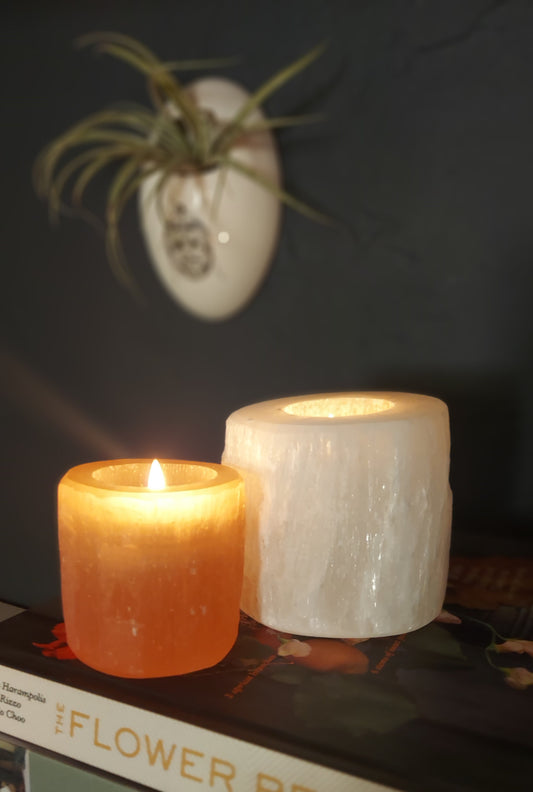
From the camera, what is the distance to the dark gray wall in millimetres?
714

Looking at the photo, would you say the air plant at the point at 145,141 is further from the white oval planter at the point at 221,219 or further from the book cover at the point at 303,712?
the book cover at the point at 303,712

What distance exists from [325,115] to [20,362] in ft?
1.84

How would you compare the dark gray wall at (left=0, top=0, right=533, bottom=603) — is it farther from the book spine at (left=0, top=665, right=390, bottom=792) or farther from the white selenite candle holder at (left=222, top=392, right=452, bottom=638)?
the book spine at (left=0, top=665, right=390, bottom=792)

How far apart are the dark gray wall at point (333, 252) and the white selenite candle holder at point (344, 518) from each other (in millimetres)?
255

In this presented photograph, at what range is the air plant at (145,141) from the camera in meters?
0.79

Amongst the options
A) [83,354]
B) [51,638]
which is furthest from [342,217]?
[51,638]

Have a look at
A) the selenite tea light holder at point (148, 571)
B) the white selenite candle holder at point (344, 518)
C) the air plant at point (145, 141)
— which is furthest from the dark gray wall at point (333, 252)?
the selenite tea light holder at point (148, 571)

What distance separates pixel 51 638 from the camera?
1.63 ft

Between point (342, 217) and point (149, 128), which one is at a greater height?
point (149, 128)

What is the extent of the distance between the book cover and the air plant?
1.64ft

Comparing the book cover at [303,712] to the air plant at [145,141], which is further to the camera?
the air plant at [145,141]

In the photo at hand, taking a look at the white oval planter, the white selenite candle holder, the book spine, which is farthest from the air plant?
the book spine

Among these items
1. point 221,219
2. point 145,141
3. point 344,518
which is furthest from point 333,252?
point 344,518

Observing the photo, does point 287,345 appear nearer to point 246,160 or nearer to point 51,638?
point 246,160
